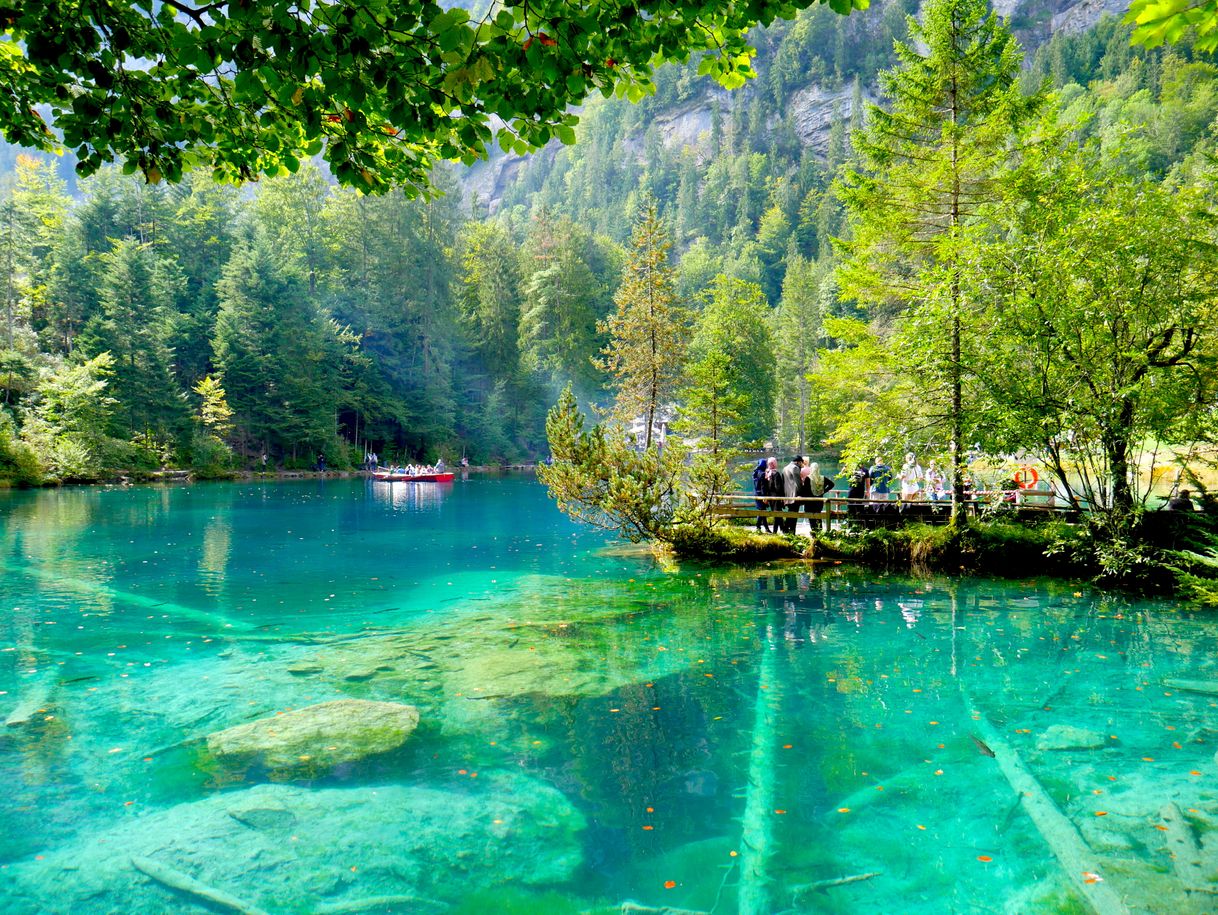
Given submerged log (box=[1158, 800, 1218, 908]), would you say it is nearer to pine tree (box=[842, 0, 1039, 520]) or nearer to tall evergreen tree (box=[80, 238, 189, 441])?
pine tree (box=[842, 0, 1039, 520])

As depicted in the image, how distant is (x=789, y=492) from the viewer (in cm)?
1881

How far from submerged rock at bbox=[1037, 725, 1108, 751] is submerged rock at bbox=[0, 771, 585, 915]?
454cm

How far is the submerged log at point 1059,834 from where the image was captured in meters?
4.46

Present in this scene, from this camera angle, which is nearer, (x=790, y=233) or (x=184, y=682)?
(x=184, y=682)

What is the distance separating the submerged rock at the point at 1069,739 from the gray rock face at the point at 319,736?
606cm

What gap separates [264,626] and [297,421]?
46.7 metres

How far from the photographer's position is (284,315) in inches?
2180

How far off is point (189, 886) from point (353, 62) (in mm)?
4983

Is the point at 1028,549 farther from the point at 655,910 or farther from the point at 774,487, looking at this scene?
the point at 655,910

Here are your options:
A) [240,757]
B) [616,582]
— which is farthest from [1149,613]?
[240,757]

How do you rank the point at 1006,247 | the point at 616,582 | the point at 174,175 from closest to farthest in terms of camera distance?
1. the point at 174,175
2. the point at 1006,247
3. the point at 616,582

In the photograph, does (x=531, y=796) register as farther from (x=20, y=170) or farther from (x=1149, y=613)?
(x=20, y=170)

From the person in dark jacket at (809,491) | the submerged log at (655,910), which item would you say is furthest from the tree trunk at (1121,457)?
the submerged log at (655,910)

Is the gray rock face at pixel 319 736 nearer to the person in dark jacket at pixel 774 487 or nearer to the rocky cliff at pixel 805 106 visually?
the person in dark jacket at pixel 774 487
